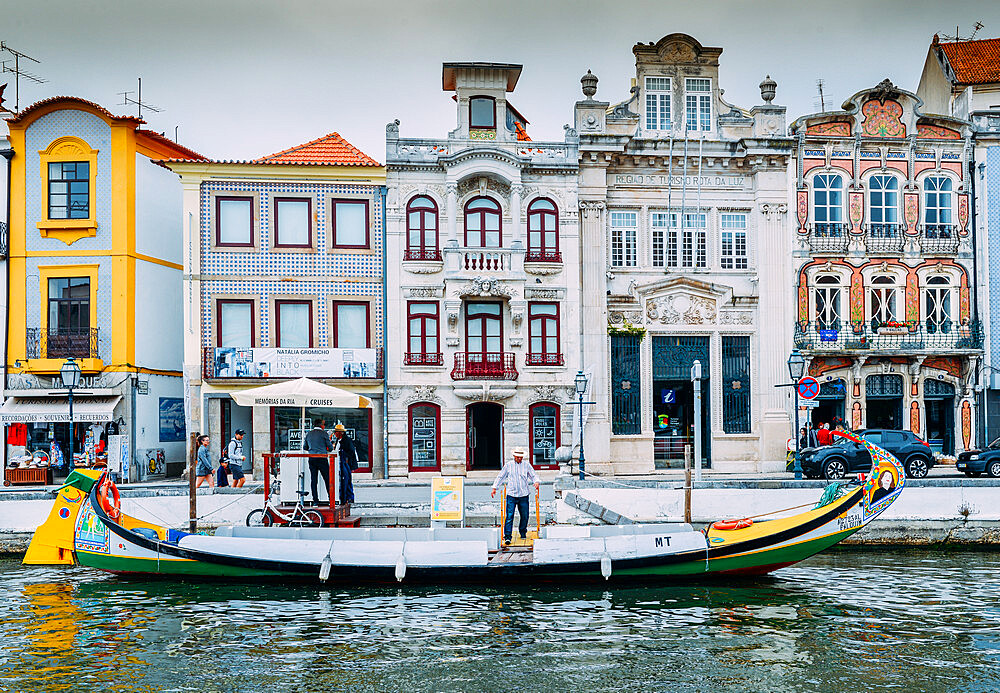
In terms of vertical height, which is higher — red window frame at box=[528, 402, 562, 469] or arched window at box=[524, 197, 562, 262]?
arched window at box=[524, 197, 562, 262]

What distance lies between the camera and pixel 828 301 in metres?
37.6

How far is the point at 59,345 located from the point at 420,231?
12246 mm

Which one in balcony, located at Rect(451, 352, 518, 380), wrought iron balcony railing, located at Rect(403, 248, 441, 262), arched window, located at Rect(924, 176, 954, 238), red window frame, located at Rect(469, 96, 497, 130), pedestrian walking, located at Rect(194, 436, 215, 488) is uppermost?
red window frame, located at Rect(469, 96, 497, 130)

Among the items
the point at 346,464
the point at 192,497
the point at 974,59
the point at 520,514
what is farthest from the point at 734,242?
the point at 192,497

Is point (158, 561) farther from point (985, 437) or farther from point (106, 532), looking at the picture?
point (985, 437)

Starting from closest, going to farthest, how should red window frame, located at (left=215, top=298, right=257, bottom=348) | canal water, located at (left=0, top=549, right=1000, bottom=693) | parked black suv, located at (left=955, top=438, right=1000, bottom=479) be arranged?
canal water, located at (left=0, top=549, right=1000, bottom=693) < parked black suv, located at (left=955, top=438, right=1000, bottom=479) < red window frame, located at (left=215, top=298, right=257, bottom=348)

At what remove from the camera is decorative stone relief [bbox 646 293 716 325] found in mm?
36938

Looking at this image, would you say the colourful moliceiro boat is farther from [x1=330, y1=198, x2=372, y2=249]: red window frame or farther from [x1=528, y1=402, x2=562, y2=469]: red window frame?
[x1=330, y1=198, x2=372, y2=249]: red window frame

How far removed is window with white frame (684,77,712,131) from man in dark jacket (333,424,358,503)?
19.0 metres

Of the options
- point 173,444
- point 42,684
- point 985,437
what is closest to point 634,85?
point 985,437

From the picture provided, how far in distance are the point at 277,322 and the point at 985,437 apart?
24483 millimetres

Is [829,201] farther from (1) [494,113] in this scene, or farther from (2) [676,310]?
(1) [494,113]

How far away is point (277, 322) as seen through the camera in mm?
35719

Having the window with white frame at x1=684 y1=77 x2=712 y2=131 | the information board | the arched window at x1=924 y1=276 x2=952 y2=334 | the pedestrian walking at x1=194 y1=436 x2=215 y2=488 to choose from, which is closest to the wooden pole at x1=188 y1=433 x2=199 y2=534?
the pedestrian walking at x1=194 y1=436 x2=215 y2=488
